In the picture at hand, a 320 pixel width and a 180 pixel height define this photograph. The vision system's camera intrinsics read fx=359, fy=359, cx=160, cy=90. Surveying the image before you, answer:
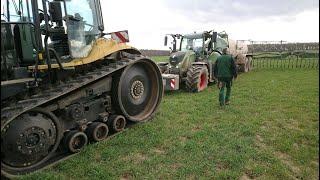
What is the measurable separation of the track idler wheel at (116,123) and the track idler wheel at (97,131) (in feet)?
0.82

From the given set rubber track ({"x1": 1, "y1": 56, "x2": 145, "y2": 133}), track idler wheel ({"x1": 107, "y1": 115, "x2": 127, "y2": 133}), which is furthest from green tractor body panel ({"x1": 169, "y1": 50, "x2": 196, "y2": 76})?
track idler wheel ({"x1": 107, "y1": 115, "x2": 127, "y2": 133})

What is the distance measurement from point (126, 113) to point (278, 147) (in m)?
3.02

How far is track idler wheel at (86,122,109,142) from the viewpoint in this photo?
6422 millimetres

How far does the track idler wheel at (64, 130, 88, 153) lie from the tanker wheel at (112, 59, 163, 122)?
48.8 inches

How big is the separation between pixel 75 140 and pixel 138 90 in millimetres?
2124

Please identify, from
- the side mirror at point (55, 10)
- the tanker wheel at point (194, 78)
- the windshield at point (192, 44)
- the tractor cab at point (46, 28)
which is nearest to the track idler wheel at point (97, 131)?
the tractor cab at point (46, 28)

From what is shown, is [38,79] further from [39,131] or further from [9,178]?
[9,178]

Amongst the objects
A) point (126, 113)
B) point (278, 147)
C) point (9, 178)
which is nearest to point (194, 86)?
point (126, 113)

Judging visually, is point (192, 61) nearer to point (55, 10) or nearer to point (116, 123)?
point (116, 123)

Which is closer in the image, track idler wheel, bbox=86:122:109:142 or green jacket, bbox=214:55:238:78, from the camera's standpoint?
track idler wheel, bbox=86:122:109:142

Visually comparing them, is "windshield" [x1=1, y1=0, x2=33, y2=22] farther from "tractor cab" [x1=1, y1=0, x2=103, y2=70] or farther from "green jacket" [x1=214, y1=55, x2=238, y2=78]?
"green jacket" [x1=214, y1=55, x2=238, y2=78]

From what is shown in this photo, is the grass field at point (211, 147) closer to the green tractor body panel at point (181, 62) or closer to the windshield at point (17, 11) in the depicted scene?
the windshield at point (17, 11)

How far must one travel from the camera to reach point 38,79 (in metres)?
5.77

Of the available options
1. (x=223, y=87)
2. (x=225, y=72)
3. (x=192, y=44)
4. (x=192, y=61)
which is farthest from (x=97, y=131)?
(x=192, y=44)
